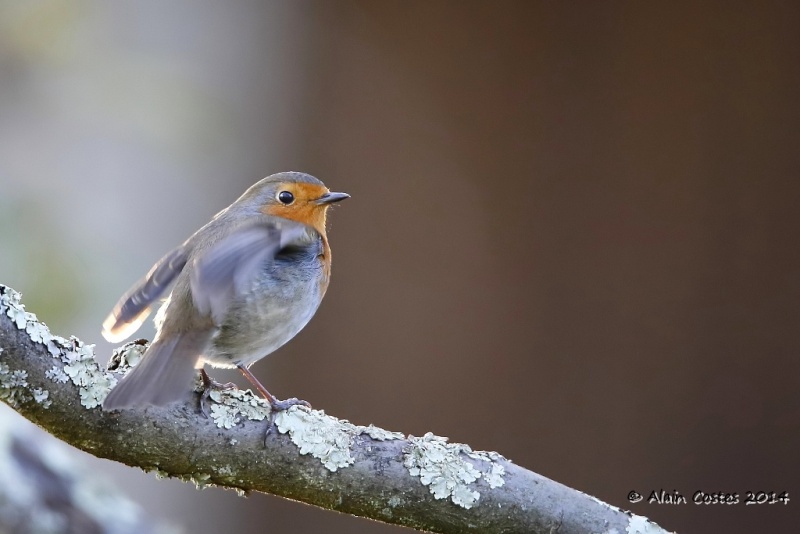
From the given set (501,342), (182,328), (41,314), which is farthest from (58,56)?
(501,342)

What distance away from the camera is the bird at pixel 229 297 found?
2.76 m

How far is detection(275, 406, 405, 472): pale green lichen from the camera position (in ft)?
8.14

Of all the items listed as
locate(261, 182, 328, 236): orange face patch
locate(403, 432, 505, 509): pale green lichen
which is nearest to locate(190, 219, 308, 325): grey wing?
locate(261, 182, 328, 236): orange face patch

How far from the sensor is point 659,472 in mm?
5035

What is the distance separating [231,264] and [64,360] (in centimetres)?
63

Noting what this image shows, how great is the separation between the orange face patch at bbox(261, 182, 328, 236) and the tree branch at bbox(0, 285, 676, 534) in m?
1.28

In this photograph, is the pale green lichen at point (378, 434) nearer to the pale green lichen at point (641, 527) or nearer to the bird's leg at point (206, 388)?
the bird's leg at point (206, 388)

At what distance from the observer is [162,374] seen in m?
2.45

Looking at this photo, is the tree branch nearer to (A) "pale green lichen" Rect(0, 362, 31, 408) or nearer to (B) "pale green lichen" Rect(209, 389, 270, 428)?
(B) "pale green lichen" Rect(209, 389, 270, 428)

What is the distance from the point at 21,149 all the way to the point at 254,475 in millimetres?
2916

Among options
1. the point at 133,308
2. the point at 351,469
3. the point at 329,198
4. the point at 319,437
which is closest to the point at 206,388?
the point at 319,437

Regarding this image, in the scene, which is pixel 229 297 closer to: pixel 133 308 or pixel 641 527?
pixel 133 308

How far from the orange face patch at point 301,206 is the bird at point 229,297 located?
142 mm

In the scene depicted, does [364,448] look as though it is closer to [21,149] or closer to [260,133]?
[21,149]
